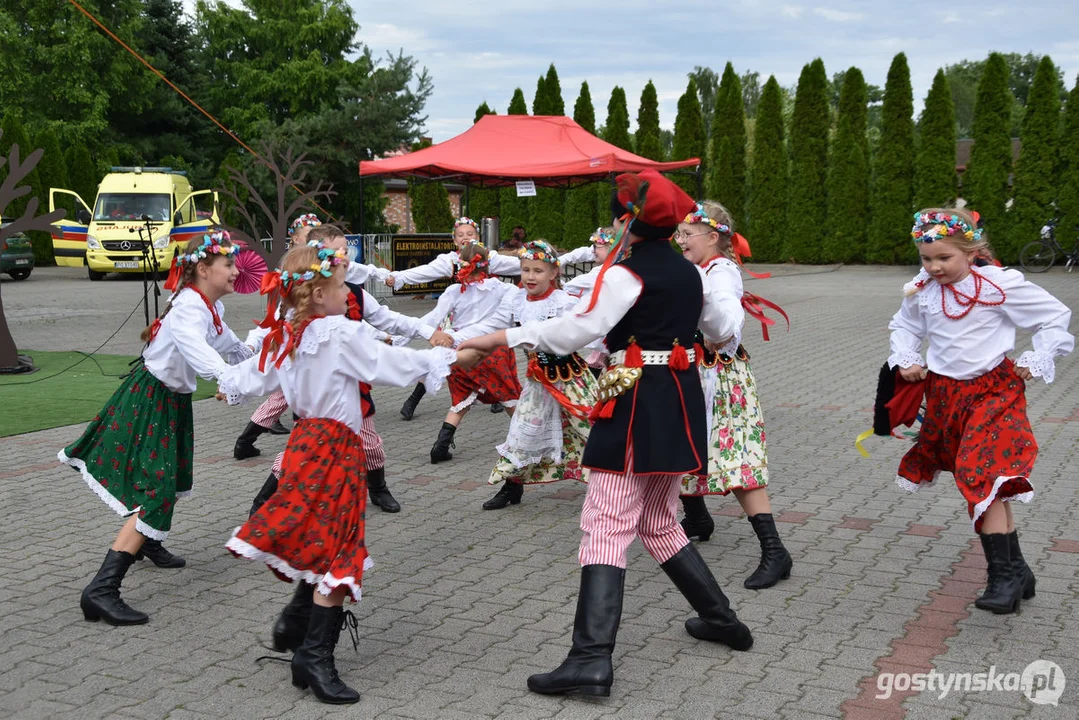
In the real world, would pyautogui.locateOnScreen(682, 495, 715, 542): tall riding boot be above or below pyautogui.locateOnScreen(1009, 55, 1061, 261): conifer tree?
below

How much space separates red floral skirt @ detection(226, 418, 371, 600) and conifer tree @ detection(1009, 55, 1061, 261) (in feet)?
89.2

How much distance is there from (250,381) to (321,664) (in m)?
1.05

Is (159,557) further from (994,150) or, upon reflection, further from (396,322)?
(994,150)

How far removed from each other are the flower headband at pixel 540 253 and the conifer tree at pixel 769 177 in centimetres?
2605

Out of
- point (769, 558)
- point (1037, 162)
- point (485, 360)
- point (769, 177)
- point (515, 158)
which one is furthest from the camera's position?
point (769, 177)

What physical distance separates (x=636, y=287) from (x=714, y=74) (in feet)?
249

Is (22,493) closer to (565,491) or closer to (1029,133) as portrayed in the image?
(565,491)

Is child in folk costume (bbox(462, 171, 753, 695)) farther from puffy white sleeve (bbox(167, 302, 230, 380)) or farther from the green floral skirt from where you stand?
the green floral skirt

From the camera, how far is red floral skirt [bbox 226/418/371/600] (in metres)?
3.58

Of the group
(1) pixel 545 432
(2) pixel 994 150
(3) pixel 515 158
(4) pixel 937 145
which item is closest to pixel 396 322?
(1) pixel 545 432

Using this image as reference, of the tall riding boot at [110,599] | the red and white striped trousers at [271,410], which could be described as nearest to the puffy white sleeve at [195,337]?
the tall riding boot at [110,599]

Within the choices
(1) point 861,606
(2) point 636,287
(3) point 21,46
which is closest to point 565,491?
(1) point 861,606

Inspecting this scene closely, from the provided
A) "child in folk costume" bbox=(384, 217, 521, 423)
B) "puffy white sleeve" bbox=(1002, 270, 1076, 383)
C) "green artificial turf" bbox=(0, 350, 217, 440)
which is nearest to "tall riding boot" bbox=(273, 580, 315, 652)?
"puffy white sleeve" bbox=(1002, 270, 1076, 383)

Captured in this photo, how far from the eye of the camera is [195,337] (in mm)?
4469
